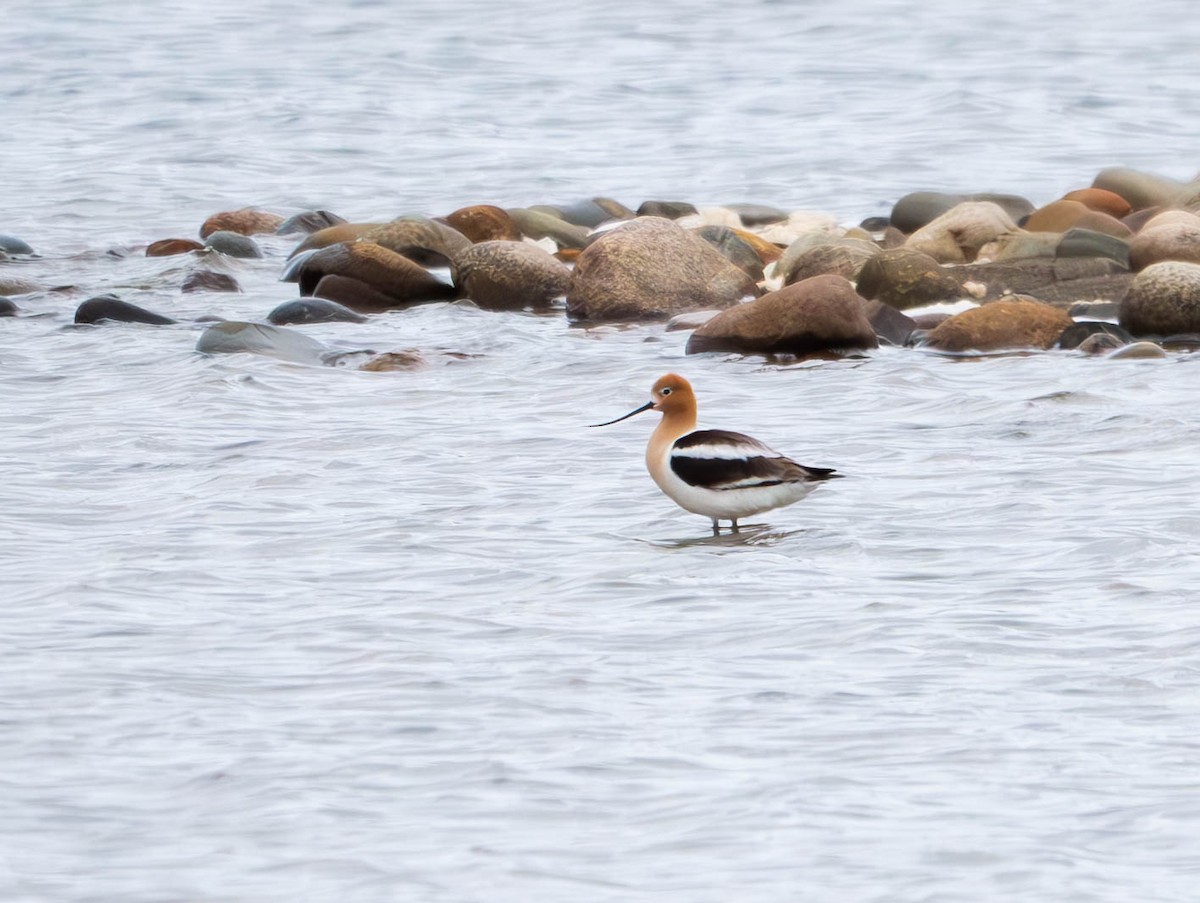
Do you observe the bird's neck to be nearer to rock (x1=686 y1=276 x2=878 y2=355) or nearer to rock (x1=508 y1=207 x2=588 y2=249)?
rock (x1=686 y1=276 x2=878 y2=355)

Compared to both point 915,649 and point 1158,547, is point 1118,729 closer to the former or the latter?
point 915,649

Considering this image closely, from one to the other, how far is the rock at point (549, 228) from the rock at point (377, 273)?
294cm

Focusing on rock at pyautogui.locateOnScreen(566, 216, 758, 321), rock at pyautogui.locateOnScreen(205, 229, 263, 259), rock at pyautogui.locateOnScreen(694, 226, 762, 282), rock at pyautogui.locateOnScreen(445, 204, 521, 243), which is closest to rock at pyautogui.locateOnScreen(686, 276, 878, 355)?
rock at pyautogui.locateOnScreen(566, 216, 758, 321)

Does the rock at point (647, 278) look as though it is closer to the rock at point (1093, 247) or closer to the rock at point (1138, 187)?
the rock at point (1093, 247)

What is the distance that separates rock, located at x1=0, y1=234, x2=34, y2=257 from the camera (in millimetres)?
21281

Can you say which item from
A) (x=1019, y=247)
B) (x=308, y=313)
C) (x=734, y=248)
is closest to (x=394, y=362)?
(x=308, y=313)

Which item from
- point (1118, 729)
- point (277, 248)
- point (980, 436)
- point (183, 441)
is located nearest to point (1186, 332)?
point (980, 436)

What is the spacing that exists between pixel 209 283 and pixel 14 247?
145 inches

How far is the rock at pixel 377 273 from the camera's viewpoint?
17.9 m

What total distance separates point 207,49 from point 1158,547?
3459cm

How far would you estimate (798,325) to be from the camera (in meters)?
14.8

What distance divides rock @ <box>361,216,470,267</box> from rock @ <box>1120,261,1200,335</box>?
7.01 m

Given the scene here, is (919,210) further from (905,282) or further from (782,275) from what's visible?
(905,282)

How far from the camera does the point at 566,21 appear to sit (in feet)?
148
